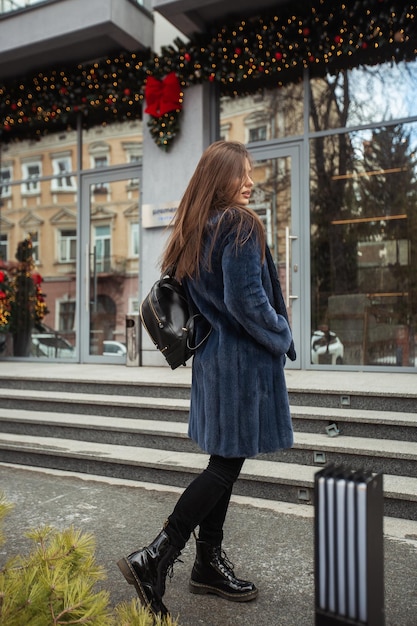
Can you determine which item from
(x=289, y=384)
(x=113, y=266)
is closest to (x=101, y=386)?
(x=289, y=384)

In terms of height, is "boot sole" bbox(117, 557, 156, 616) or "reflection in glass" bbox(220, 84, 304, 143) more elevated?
"reflection in glass" bbox(220, 84, 304, 143)

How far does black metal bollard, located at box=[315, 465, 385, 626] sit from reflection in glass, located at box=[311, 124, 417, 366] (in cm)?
508

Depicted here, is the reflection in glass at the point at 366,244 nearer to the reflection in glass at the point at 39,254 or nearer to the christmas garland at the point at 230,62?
the christmas garland at the point at 230,62

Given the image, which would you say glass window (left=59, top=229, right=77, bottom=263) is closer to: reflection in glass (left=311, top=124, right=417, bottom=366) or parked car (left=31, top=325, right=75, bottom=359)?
parked car (left=31, top=325, right=75, bottom=359)

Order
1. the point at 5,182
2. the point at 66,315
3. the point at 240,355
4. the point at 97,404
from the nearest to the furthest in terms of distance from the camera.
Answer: the point at 240,355, the point at 97,404, the point at 66,315, the point at 5,182

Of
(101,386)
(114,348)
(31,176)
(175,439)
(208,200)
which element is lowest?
(175,439)

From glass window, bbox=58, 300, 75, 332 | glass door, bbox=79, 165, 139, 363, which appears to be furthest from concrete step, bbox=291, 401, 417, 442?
glass window, bbox=58, 300, 75, 332

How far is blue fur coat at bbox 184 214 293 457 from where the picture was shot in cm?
227

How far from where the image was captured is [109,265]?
26.4 ft

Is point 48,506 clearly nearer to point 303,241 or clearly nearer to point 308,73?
point 303,241

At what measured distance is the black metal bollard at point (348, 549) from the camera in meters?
1.40

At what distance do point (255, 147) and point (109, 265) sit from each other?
2.50 metres

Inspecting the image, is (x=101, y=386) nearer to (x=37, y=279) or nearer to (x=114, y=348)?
(x=114, y=348)

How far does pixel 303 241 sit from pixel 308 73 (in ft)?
6.28
